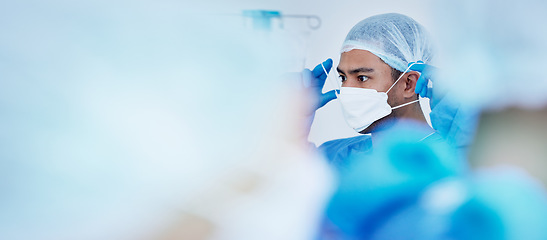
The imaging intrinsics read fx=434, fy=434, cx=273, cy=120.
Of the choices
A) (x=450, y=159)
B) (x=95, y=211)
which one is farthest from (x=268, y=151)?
(x=450, y=159)

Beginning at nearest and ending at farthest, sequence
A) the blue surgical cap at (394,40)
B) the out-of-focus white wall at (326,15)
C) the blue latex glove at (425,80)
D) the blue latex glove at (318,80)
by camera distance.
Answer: the blue latex glove at (425,80) < the blue surgical cap at (394,40) < the blue latex glove at (318,80) < the out-of-focus white wall at (326,15)

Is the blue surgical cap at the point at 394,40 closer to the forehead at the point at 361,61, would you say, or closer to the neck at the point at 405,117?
the forehead at the point at 361,61

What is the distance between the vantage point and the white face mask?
1203mm

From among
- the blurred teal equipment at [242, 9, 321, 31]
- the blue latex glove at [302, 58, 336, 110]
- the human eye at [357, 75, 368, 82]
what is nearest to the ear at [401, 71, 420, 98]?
the human eye at [357, 75, 368, 82]

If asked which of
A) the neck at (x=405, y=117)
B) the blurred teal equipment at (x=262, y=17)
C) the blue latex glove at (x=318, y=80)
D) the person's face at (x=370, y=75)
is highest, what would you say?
the blurred teal equipment at (x=262, y=17)

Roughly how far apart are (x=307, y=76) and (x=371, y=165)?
0.70m

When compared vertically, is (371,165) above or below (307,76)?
below

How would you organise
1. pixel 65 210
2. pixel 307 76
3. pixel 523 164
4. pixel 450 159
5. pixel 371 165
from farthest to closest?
pixel 307 76, pixel 65 210, pixel 371 165, pixel 450 159, pixel 523 164

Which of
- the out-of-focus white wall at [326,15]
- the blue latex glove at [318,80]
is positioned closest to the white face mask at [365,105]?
the blue latex glove at [318,80]

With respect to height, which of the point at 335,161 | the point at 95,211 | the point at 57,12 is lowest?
the point at 335,161

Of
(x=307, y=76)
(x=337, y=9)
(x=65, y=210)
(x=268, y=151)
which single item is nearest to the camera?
(x=65, y=210)

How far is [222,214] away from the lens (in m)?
0.80

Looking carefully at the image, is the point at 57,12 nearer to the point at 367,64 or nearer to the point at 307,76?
the point at 307,76

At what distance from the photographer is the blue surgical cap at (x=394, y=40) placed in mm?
1196
